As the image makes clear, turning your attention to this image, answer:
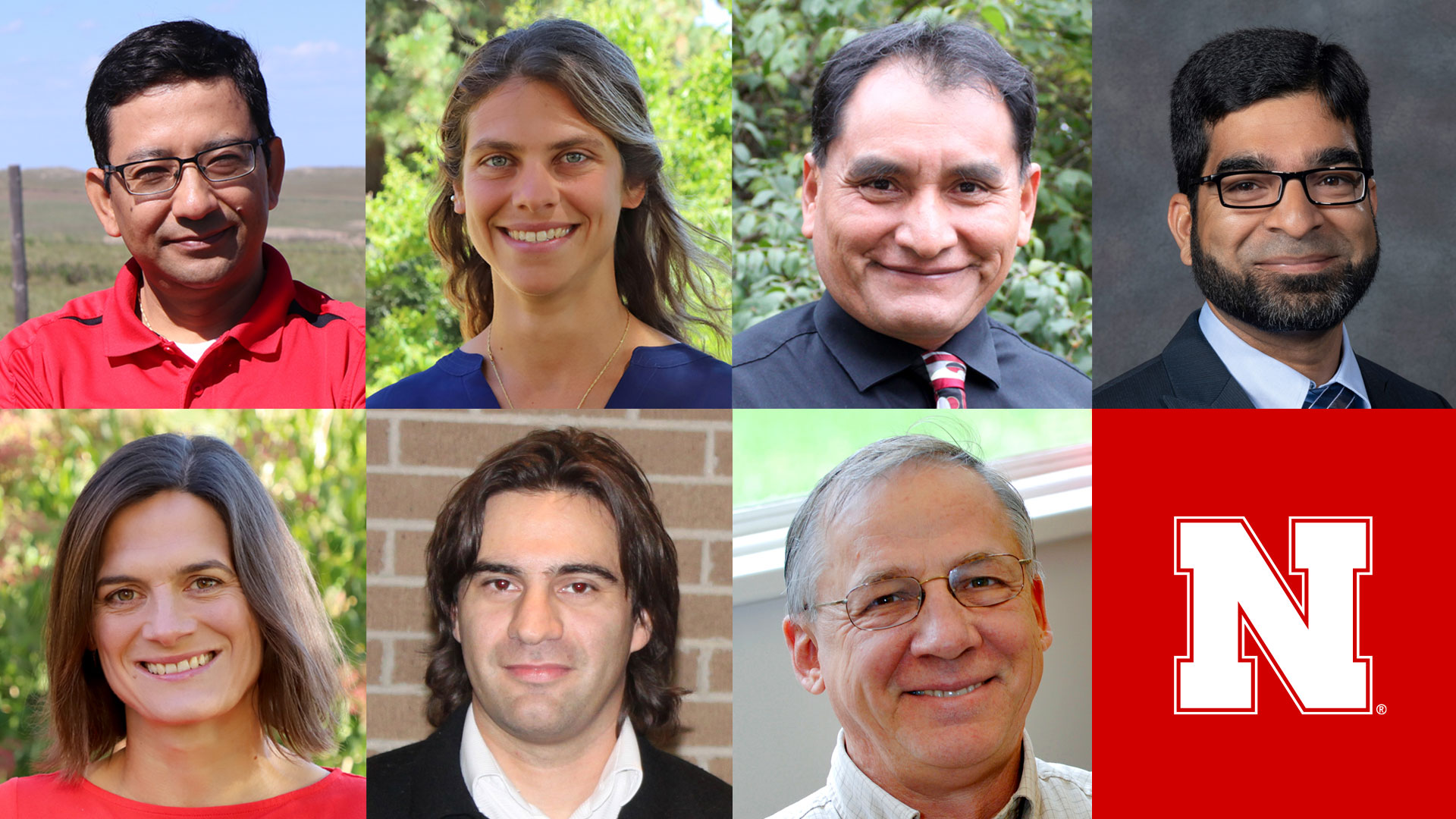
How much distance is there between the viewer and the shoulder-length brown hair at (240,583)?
2.76m

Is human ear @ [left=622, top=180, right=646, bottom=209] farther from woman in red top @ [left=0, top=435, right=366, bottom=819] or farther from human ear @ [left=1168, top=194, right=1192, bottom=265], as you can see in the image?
human ear @ [left=1168, top=194, right=1192, bottom=265]

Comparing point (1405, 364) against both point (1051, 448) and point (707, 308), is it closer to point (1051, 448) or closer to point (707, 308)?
point (1051, 448)

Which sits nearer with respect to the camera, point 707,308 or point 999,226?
point 999,226

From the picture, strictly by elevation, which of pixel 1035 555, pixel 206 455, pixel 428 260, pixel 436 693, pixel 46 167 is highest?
pixel 46 167

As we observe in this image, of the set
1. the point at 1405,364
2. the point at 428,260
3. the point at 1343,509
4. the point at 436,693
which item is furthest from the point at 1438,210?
the point at 436,693

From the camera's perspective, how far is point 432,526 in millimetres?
2807

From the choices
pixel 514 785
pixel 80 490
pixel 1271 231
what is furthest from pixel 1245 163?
pixel 80 490

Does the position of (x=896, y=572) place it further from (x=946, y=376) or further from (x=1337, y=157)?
(x=1337, y=157)

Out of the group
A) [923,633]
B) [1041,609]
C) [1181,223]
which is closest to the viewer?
[923,633]

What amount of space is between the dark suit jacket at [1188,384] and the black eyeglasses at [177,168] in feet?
6.37

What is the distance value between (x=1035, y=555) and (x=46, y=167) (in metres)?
2.37

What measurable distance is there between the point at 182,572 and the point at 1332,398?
2.55 meters

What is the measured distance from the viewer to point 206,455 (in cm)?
281

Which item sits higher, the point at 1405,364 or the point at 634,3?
the point at 634,3
